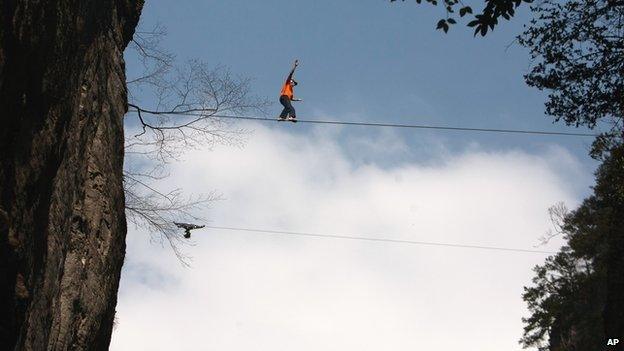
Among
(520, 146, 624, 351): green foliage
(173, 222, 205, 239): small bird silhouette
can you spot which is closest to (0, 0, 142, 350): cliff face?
(173, 222, 205, 239): small bird silhouette

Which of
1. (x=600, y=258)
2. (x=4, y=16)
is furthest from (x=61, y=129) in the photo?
(x=600, y=258)

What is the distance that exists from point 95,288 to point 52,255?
298cm

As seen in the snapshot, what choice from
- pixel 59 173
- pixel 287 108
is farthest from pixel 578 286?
pixel 59 173

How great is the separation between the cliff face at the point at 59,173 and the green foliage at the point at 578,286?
69.4ft

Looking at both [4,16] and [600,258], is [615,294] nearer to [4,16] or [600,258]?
[600,258]

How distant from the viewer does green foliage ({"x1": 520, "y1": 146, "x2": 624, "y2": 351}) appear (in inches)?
1130

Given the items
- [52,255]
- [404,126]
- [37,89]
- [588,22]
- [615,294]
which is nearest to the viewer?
[37,89]

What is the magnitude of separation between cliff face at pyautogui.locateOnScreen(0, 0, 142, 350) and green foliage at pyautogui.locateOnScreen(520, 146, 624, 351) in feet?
69.4

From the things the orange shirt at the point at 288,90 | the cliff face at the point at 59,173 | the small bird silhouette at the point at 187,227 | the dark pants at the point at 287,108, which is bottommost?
the cliff face at the point at 59,173

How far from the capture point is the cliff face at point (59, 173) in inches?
230

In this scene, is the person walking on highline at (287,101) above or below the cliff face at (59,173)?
above

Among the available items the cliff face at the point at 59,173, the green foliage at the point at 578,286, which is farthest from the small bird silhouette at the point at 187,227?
the green foliage at the point at 578,286

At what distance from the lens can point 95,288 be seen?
34.8 ft

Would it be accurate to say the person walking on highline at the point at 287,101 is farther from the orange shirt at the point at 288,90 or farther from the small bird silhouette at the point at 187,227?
the small bird silhouette at the point at 187,227
